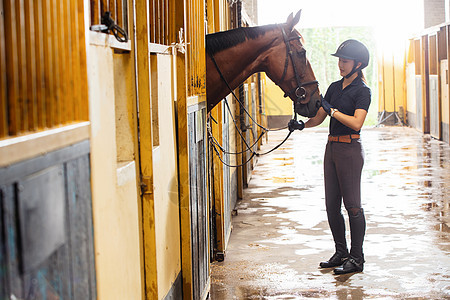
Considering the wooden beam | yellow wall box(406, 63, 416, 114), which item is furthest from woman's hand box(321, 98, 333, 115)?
yellow wall box(406, 63, 416, 114)

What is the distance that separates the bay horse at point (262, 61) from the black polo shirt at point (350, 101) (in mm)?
196

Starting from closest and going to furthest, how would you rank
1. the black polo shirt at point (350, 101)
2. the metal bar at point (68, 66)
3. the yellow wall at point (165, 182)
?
the metal bar at point (68, 66) < the yellow wall at point (165, 182) < the black polo shirt at point (350, 101)

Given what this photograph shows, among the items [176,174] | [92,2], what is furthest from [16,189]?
[176,174]

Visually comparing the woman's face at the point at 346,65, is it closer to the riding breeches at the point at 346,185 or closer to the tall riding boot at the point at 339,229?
the riding breeches at the point at 346,185

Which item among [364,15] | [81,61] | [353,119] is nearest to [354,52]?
[353,119]

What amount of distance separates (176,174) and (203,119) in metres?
0.85

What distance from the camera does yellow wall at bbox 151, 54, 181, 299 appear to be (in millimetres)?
2664

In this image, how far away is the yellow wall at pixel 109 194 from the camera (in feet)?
5.90

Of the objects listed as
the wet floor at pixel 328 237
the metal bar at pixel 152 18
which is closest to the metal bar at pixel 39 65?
the metal bar at pixel 152 18

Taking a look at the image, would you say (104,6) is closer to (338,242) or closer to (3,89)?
(3,89)

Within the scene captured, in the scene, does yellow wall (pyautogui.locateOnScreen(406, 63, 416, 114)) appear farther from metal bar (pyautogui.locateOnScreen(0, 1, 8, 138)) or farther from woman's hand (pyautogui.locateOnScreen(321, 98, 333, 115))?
metal bar (pyautogui.locateOnScreen(0, 1, 8, 138))

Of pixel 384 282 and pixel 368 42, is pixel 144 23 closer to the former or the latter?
pixel 384 282

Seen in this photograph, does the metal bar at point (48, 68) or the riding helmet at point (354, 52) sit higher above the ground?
the riding helmet at point (354, 52)

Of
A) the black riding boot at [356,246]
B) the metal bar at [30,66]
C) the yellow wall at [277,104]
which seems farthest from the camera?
the yellow wall at [277,104]
